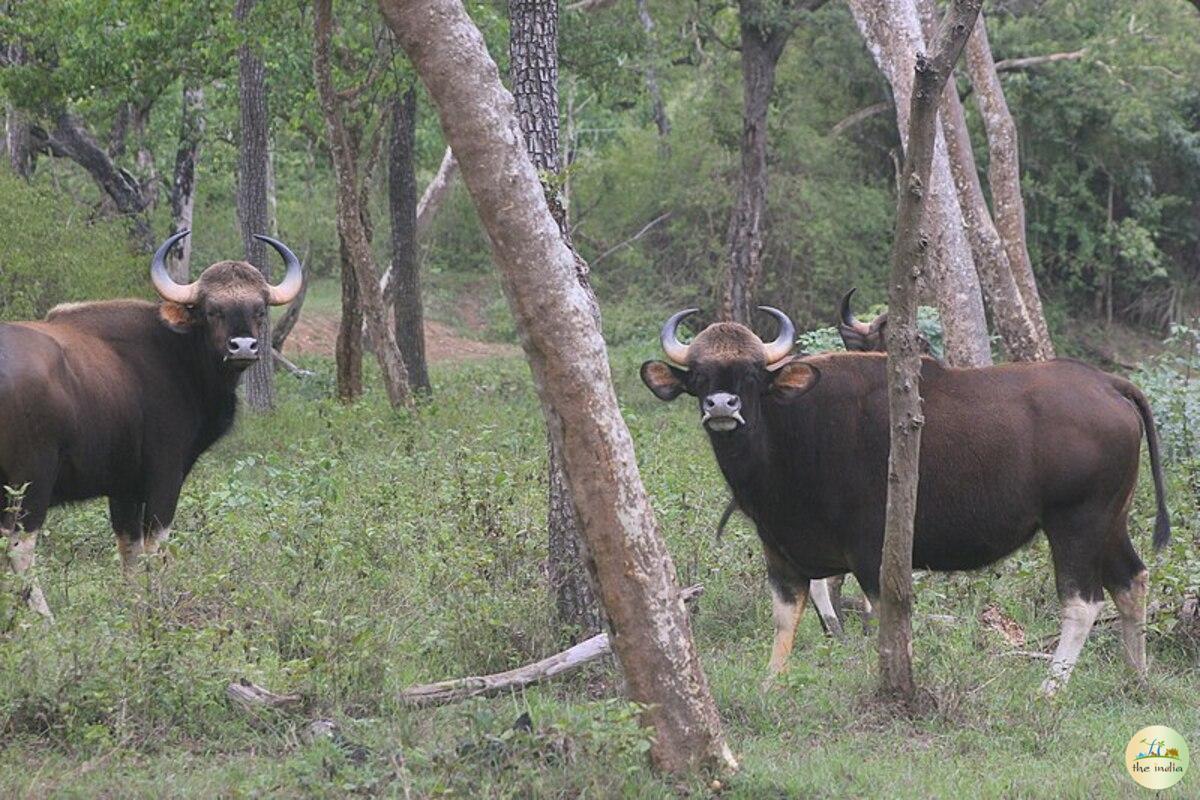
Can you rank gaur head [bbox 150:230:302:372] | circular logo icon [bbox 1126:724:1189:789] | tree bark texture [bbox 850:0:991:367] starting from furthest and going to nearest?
tree bark texture [bbox 850:0:991:367] < gaur head [bbox 150:230:302:372] < circular logo icon [bbox 1126:724:1189:789]

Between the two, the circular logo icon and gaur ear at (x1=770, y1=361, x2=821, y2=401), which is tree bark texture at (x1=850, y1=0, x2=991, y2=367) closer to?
gaur ear at (x1=770, y1=361, x2=821, y2=401)

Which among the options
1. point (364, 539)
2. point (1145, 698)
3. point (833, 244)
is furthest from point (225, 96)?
point (1145, 698)

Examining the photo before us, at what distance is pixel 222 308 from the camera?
32.9 ft

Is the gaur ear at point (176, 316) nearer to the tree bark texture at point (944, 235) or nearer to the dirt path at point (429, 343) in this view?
the tree bark texture at point (944, 235)

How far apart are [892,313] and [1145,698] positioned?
8.20ft

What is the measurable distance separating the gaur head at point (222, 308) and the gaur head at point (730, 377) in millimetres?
2845

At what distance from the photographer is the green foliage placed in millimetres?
16984

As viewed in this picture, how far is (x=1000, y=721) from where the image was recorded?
7.04m

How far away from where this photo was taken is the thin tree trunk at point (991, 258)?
15047mm

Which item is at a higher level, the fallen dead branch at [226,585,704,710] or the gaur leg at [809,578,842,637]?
the fallen dead branch at [226,585,704,710]

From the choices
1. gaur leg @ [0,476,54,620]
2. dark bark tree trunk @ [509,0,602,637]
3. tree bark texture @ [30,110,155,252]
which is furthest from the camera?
tree bark texture @ [30,110,155,252]

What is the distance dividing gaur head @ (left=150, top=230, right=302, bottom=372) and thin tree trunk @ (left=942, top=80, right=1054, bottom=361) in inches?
293

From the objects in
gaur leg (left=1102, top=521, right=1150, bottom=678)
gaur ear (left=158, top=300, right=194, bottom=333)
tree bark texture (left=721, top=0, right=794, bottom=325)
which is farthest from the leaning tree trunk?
gaur leg (left=1102, top=521, right=1150, bottom=678)

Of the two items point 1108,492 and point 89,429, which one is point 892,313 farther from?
point 89,429
